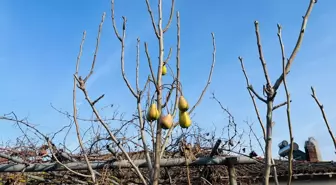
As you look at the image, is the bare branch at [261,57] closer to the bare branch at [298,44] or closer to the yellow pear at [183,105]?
the bare branch at [298,44]

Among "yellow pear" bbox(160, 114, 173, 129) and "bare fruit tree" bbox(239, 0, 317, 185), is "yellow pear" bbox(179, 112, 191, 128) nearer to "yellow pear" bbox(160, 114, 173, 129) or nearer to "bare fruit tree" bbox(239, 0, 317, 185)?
"yellow pear" bbox(160, 114, 173, 129)

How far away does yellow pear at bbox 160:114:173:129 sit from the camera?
1.87 m

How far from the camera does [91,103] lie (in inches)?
78.4

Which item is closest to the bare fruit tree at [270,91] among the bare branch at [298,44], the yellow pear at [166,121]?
the bare branch at [298,44]

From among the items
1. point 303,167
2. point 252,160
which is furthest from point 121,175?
point 303,167

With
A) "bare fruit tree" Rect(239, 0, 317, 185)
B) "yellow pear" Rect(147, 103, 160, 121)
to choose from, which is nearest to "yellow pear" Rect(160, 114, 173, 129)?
"yellow pear" Rect(147, 103, 160, 121)

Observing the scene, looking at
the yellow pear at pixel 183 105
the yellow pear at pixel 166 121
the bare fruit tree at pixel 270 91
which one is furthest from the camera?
the yellow pear at pixel 183 105

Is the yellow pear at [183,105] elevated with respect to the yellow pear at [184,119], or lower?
elevated

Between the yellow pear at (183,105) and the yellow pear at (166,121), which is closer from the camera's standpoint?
the yellow pear at (166,121)

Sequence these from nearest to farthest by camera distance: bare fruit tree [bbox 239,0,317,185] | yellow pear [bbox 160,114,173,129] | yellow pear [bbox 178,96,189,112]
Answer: bare fruit tree [bbox 239,0,317,185] → yellow pear [bbox 160,114,173,129] → yellow pear [bbox 178,96,189,112]

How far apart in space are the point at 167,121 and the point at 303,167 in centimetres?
912

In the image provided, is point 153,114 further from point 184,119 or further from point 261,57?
point 261,57

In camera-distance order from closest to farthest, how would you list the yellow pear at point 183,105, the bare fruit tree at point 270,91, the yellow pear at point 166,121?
the bare fruit tree at point 270,91 < the yellow pear at point 166,121 < the yellow pear at point 183,105

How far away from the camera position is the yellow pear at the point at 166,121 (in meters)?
1.87
